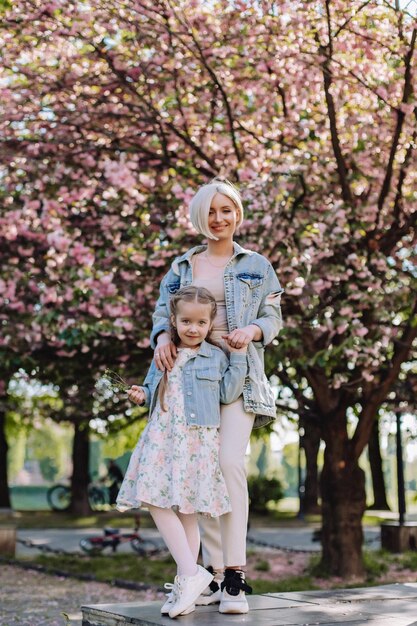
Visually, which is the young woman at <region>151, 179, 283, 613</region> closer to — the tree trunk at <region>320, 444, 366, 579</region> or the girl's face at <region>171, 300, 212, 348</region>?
the girl's face at <region>171, 300, 212, 348</region>

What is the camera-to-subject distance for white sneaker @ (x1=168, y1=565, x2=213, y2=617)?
5215mm

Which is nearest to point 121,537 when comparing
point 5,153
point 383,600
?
point 5,153

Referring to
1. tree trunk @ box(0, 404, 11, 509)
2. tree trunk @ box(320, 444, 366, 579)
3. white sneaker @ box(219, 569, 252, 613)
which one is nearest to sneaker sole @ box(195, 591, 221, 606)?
white sneaker @ box(219, 569, 252, 613)

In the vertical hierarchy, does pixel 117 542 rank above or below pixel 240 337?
below

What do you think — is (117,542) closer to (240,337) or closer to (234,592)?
(234,592)

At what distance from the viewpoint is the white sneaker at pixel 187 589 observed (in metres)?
5.21

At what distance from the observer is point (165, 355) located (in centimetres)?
538

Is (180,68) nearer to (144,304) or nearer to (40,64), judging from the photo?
(40,64)

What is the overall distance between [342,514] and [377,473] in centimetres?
1743

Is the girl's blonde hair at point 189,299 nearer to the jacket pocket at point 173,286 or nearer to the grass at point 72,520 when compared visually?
the jacket pocket at point 173,286

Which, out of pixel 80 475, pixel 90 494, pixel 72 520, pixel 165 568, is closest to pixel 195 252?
pixel 165 568

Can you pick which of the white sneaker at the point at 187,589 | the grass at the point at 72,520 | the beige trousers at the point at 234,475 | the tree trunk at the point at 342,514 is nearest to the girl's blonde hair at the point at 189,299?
the beige trousers at the point at 234,475

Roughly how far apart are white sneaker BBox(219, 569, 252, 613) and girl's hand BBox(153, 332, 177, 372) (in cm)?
114

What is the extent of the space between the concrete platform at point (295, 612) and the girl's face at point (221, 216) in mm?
2082
